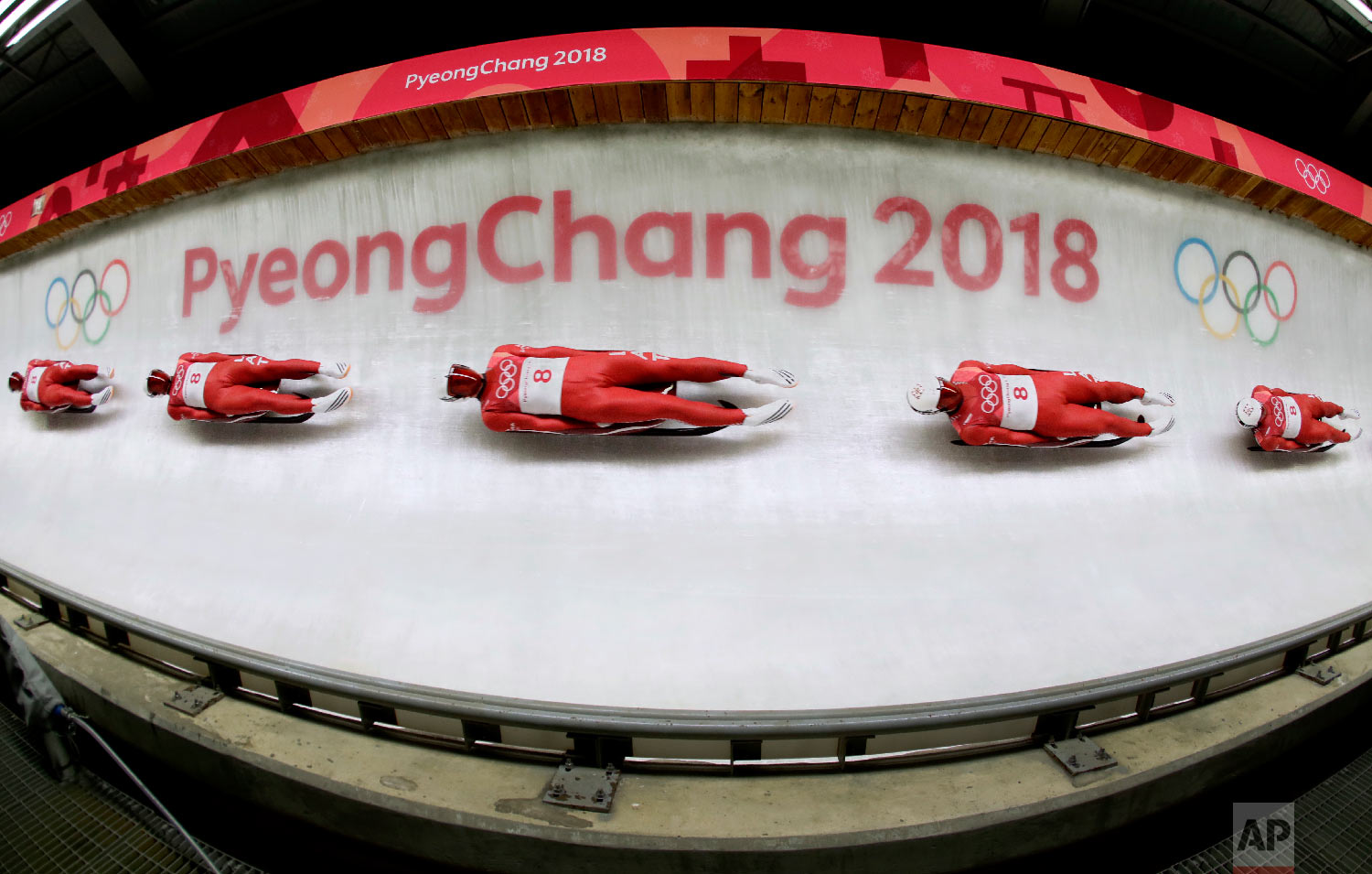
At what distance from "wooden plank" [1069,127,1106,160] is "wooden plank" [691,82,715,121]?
1.80m

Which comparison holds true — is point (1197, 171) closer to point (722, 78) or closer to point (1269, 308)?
point (1269, 308)

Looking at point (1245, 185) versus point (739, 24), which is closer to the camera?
point (739, 24)

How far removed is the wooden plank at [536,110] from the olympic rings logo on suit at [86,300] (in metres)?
3.45

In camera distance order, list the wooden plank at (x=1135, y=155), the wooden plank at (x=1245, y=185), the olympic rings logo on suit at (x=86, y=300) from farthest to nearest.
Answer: the olympic rings logo on suit at (x=86, y=300)
the wooden plank at (x=1245, y=185)
the wooden plank at (x=1135, y=155)

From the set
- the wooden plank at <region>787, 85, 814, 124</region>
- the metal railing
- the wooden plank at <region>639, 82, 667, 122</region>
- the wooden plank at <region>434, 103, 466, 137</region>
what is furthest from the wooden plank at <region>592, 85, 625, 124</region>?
the metal railing

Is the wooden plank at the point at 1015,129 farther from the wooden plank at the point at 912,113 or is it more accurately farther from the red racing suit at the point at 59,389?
the red racing suit at the point at 59,389

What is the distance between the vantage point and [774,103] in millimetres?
2303

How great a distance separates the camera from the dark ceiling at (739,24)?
9.43 ft

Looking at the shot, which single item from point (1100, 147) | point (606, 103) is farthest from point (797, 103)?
point (1100, 147)

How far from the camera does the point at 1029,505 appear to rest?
227 cm

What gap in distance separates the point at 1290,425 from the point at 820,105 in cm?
311

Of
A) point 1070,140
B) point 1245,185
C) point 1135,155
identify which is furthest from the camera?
point 1245,185

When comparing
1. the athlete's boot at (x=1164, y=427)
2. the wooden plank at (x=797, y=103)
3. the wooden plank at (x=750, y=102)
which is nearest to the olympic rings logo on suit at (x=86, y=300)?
the wooden plank at (x=750, y=102)

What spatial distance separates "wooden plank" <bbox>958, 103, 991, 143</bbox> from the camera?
2.32 meters
